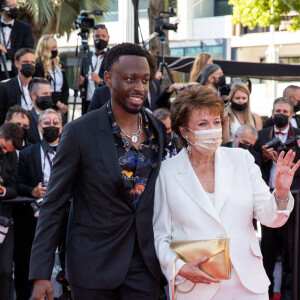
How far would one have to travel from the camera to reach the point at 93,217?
119 inches

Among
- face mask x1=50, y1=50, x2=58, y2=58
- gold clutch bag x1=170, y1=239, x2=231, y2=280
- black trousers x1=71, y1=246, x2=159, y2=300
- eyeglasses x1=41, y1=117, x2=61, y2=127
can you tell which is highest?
face mask x1=50, y1=50, x2=58, y2=58

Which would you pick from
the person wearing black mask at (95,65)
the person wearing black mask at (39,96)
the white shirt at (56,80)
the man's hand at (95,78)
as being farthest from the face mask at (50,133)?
the white shirt at (56,80)

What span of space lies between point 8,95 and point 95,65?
1.46 metres

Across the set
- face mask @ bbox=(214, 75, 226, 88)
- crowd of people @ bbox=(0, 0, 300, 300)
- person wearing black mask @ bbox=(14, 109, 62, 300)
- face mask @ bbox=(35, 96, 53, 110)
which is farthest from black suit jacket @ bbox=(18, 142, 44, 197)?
crowd of people @ bbox=(0, 0, 300, 300)

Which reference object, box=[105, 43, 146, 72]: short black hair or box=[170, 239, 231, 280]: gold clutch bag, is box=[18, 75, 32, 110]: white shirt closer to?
box=[105, 43, 146, 72]: short black hair

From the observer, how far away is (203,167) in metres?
3.26

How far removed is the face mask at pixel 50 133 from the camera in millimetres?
5359

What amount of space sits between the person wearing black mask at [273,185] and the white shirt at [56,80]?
289cm

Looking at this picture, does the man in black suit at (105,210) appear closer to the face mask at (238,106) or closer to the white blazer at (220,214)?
the white blazer at (220,214)

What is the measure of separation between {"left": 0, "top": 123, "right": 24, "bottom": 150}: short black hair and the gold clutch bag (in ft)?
8.51

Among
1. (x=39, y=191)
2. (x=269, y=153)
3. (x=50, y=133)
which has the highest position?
(x=50, y=133)

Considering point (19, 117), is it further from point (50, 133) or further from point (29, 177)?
point (29, 177)

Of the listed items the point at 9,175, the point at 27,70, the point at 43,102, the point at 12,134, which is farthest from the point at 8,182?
the point at 27,70

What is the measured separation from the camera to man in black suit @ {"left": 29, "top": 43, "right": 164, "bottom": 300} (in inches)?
118
